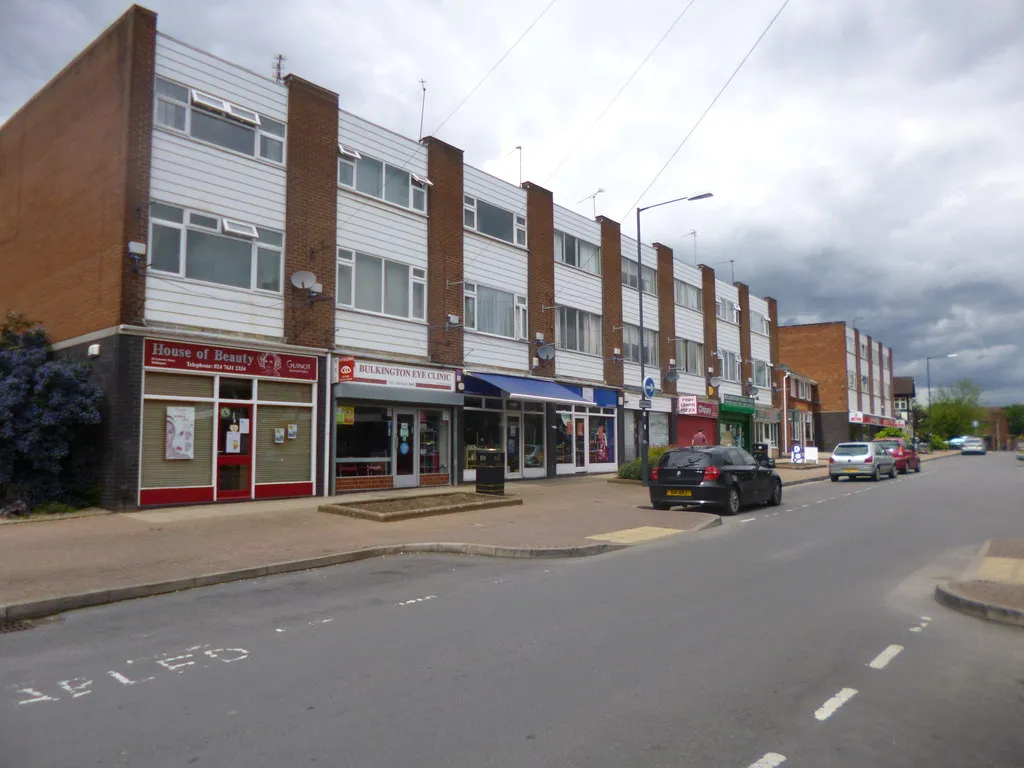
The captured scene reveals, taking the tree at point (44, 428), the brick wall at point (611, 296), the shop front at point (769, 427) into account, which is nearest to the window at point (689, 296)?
the brick wall at point (611, 296)

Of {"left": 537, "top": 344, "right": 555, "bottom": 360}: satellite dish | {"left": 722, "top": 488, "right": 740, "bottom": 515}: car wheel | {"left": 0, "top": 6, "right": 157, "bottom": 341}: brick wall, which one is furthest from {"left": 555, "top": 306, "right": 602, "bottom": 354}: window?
{"left": 0, "top": 6, "right": 157, "bottom": 341}: brick wall

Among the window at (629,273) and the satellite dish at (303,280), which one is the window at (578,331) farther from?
the satellite dish at (303,280)

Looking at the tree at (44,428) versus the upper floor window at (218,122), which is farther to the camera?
the upper floor window at (218,122)

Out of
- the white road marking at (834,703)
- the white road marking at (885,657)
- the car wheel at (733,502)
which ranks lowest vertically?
the white road marking at (834,703)

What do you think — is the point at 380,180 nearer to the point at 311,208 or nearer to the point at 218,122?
the point at 311,208

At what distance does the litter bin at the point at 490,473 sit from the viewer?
1715 cm

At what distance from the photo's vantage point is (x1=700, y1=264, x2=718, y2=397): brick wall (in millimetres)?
35812

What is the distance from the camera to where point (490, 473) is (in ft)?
56.2

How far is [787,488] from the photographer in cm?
2441

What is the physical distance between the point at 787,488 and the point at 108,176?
68.1 feet

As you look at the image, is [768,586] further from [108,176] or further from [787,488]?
[787,488]

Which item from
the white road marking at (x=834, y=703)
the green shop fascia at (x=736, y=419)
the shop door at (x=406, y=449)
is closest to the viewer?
the white road marking at (x=834, y=703)

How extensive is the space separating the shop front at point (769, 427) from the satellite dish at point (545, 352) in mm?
19268

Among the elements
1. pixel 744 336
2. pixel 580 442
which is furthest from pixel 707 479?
pixel 744 336
